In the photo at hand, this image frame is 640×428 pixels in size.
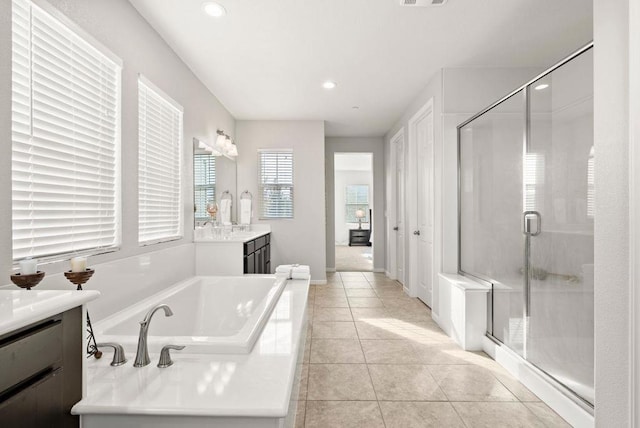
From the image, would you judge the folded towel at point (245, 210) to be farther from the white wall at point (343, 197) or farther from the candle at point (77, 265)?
the white wall at point (343, 197)

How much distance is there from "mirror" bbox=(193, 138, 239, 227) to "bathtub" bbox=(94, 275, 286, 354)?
0.85 metres

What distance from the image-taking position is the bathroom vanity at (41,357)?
2.85ft

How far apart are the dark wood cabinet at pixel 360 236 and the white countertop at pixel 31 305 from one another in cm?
988

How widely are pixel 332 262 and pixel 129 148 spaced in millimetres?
4662

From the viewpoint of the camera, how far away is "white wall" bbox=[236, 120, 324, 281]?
5.26 metres

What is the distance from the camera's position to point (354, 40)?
280cm

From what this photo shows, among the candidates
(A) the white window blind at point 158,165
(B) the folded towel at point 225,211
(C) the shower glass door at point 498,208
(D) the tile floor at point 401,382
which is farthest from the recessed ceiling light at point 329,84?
(D) the tile floor at point 401,382

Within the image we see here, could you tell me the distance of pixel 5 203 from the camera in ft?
4.47

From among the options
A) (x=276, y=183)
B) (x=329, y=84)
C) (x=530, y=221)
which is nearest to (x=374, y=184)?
(x=276, y=183)

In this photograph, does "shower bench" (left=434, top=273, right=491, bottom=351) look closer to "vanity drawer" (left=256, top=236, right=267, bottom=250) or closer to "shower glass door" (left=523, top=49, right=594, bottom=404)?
"shower glass door" (left=523, top=49, right=594, bottom=404)

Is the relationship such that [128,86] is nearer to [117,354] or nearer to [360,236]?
[117,354]

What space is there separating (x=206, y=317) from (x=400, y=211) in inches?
136

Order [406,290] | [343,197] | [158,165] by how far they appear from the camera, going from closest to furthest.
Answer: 1. [158,165]
2. [406,290]
3. [343,197]

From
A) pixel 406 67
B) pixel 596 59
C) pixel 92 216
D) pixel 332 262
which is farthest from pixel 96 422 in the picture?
pixel 332 262
